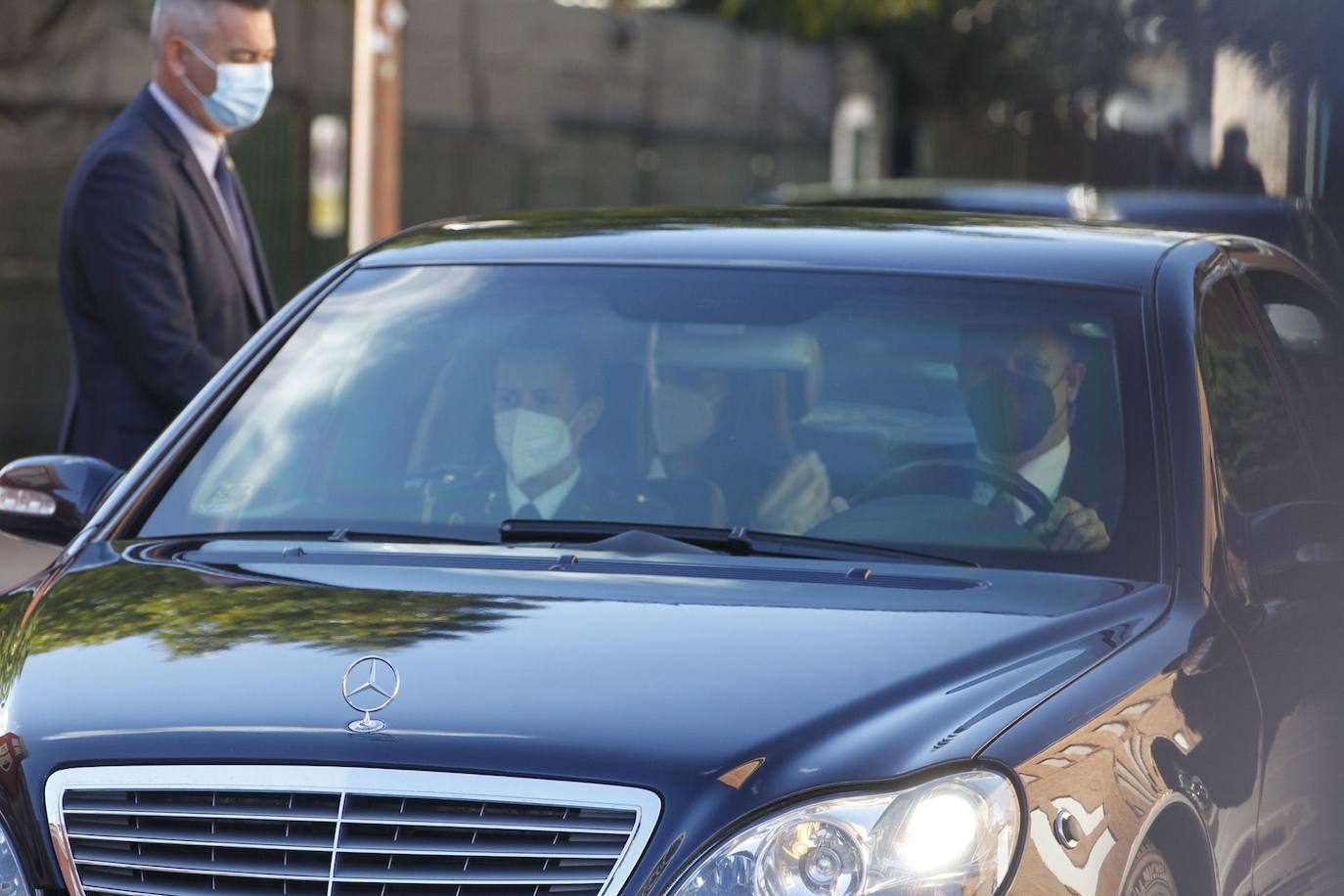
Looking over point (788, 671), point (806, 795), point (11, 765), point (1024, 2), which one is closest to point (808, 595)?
point (788, 671)

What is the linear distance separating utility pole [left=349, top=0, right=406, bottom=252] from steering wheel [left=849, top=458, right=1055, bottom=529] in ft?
29.3

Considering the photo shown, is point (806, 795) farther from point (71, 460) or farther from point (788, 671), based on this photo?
point (71, 460)

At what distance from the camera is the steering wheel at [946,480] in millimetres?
3945

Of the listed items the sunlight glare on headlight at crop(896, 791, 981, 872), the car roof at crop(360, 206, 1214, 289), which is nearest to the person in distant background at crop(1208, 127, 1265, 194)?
the car roof at crop(360, 206, 1214, 289)

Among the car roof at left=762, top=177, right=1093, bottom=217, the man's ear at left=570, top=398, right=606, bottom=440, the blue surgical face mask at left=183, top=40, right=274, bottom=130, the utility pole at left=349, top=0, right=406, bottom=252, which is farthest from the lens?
the utility pole at left=349, top=0, right=406, bottom=252

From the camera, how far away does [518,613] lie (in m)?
3.39

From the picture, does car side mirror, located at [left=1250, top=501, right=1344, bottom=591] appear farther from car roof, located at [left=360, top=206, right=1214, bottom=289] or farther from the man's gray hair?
the man's gray hair

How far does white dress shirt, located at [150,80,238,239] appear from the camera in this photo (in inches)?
247

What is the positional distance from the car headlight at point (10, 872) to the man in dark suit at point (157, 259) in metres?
2.91

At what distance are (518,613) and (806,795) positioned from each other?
0.63 meters

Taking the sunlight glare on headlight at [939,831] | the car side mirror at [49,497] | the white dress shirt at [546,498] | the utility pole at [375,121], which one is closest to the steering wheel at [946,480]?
the white dress shirt at [546,498]

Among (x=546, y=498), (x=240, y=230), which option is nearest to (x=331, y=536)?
(x=546, y=498)

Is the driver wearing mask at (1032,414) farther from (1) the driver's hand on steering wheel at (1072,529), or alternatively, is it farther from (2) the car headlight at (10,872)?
(2) the car headlight at (10,872)

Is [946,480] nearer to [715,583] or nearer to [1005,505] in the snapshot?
[1005,505]
